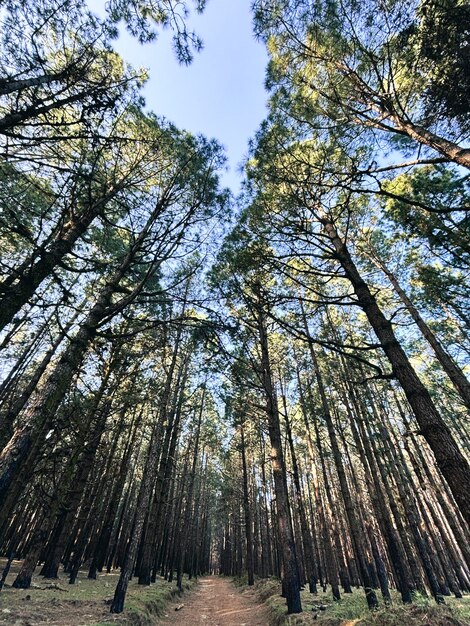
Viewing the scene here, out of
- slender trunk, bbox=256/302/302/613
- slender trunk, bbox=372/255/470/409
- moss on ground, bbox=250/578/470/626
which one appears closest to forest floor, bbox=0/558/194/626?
moss on ground, bbox=250/578/470/626

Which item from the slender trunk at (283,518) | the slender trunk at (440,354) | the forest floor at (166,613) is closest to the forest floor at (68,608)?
the forest floor at (166,613)

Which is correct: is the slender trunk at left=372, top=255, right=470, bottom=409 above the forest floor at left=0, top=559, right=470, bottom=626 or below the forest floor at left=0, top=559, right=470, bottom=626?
above

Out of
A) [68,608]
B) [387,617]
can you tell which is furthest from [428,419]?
[68,608]

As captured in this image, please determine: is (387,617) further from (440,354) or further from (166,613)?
(440,354)

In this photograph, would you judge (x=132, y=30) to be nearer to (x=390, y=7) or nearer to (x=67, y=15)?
(x=67, y=15)

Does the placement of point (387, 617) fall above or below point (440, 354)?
below

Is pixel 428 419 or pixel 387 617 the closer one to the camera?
pixel 428 419

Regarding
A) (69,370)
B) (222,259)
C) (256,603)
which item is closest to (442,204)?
(222,259)

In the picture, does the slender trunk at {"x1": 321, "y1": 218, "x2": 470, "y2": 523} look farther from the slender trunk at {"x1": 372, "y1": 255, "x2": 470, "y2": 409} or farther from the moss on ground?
A: the slender trunk at {"x1": 372, "y1": 255, "x2": 470, "y2": 409}

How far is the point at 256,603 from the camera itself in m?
11.9

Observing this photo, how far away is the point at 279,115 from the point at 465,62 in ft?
12.2

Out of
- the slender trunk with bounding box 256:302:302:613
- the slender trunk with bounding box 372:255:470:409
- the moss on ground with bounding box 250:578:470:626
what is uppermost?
the slender trunk with bounding box 372:255:470:409

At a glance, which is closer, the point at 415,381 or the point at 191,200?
the point at 415,381

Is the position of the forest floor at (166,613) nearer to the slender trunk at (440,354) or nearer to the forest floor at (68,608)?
the forest floor at (68,608)
